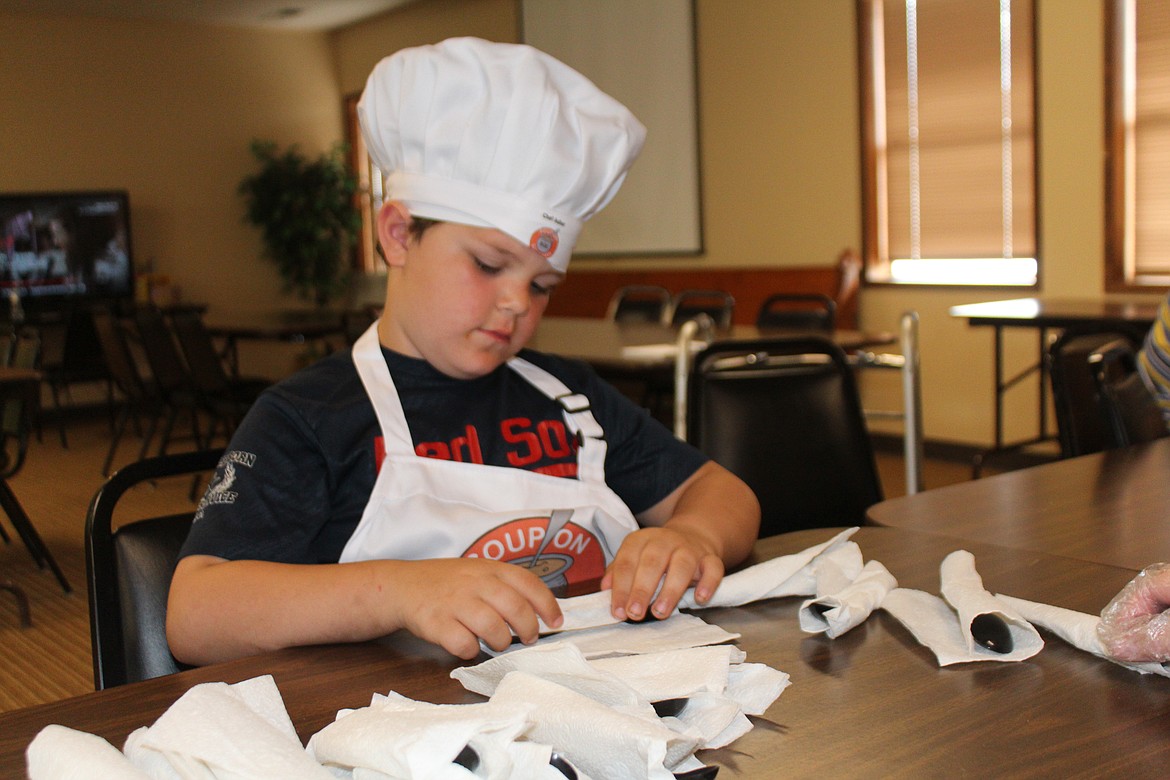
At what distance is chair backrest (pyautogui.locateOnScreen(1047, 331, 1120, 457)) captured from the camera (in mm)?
1896

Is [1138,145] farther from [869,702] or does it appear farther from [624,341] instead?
[869,702]

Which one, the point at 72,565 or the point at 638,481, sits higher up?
the point at 638,481

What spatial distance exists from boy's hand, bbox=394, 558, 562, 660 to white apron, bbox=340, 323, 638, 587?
8.9 inches

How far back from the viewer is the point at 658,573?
0.85 metres

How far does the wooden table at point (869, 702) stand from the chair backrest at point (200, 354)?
469 centimetres

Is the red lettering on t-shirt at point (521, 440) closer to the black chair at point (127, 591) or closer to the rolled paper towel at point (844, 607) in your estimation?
the black chair at point (127, 591)

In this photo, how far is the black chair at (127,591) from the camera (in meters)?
1.00

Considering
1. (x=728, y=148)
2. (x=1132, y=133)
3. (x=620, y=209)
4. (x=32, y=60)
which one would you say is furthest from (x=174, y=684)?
(x=32, y=60)

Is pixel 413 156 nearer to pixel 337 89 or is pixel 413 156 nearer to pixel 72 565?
pixel 72 565

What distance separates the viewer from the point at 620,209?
714cm

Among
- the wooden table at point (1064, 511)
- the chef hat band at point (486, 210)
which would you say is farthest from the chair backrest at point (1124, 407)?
the chef hat band at point (486, 210)

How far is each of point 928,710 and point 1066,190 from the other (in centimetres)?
466

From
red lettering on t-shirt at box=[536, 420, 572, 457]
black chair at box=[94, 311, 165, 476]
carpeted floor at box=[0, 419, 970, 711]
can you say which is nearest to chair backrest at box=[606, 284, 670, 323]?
carpeted floor at box=[0, 419, 970, 711]

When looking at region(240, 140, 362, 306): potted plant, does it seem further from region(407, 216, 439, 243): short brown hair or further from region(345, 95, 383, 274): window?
region(407, 216, 439, 243): short brown hair
